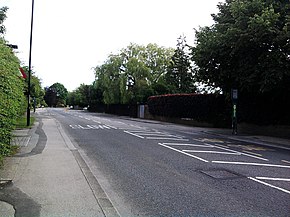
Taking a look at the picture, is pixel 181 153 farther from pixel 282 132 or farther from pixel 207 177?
pixel 282 132

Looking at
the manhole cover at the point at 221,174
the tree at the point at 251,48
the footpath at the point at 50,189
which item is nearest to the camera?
the footpath at the point at 50,189

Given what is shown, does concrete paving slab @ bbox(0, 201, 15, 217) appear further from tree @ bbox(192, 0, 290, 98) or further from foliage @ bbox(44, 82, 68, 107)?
foliage @ bbox(44, 82, 68, 107)

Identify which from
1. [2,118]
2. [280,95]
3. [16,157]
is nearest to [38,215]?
[2,118]

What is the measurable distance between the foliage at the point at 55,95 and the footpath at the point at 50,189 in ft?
514

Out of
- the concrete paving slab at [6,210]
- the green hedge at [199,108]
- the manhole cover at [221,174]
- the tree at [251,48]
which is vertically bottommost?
the concrete paving slab at [6,210]

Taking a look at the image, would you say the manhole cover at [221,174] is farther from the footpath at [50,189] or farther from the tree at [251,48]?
the tree at [251,48]

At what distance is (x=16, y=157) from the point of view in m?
10.4

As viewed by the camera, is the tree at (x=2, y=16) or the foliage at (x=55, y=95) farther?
the foliage at (x=55, y=95)

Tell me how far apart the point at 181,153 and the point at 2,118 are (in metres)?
6.98

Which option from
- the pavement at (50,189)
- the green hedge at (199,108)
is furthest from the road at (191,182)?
the green hedge at (199,108)

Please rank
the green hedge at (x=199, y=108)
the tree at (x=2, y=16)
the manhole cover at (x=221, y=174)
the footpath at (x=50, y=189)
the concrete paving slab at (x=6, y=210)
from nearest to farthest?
the concrete paving slab at (x=6, y=210), the footpath at (x=50, y=189), the manhole cover at (x=221, y=174), the tree at (x=2, y=16), the green hedge at (x=199, y=108)

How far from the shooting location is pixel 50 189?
6641mm

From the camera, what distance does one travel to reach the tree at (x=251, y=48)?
1766 centimetres

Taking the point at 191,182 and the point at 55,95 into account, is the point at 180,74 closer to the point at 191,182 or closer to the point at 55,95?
the point at 191,182
